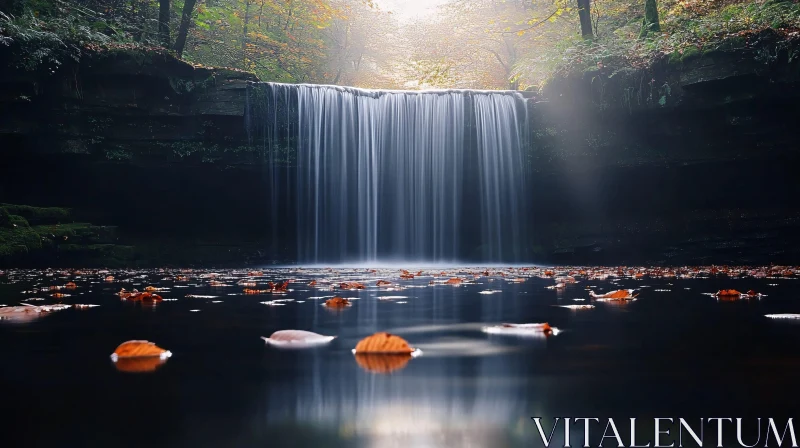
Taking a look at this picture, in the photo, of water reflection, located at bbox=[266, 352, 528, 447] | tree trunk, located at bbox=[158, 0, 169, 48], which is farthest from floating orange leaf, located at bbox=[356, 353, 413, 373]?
tree trunk, located at bbox=[158, 0, 169, 48]

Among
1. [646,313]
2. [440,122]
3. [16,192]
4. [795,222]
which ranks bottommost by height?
[646,313]

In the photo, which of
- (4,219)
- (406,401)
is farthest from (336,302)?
(4,219)

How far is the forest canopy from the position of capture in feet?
42.6

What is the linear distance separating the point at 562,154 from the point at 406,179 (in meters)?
4.17

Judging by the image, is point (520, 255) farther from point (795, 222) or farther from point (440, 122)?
point (795, 222)

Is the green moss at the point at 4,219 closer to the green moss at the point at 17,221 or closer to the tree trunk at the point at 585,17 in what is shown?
the green moss at the point at 17,221

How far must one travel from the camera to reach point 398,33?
31.5 metres

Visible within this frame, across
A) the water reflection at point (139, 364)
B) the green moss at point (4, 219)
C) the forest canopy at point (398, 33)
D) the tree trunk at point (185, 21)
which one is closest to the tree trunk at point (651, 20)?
the forest canopy at point (398, 33)

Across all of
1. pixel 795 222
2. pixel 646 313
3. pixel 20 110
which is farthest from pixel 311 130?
pixel 646 313

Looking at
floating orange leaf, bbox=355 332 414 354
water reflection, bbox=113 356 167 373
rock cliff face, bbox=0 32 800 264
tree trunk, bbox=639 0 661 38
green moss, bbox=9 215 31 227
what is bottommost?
water reflection, bbox=113 356 167 373

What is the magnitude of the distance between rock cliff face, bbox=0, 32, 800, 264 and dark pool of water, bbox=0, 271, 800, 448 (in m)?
11.4

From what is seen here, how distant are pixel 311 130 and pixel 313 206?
2.05m

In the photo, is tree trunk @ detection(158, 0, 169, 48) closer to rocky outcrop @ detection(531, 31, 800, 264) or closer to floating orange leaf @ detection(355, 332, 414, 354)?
rocky outcrop @ detection(531, 31, 800, 264)

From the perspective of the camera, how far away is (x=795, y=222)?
13.6 meters
